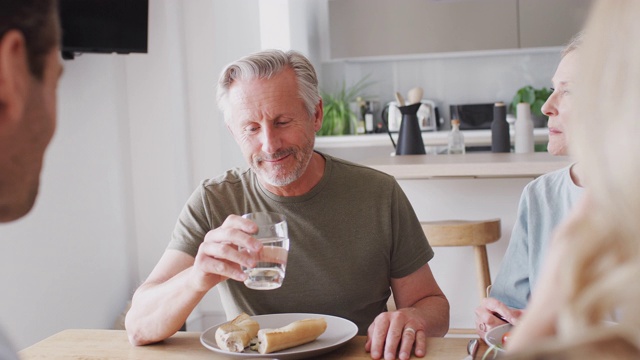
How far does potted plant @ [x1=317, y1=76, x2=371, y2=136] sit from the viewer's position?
19.9 ft

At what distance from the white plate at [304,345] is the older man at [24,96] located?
830mm

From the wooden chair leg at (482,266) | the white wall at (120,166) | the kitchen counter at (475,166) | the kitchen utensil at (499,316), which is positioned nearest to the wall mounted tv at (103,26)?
the white wall at (120,166)

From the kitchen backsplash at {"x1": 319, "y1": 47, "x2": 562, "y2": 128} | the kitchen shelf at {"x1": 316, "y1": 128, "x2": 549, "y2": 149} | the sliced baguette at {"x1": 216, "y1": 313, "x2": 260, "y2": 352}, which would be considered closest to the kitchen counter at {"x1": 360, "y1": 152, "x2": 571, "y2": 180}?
the sliced baguette at {"x1": 216, "y1": 313, "x2": 260, "y2": 352}

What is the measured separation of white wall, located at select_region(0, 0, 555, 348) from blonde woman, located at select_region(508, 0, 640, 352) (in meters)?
2.86

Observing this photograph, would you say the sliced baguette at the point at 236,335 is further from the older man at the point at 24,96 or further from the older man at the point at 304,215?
the older man at the point at 24,96

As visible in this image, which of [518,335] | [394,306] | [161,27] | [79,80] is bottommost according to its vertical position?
[394,306]

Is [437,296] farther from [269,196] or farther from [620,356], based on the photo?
[620,356]

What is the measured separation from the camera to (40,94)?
0.80m

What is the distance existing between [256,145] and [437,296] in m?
0.58

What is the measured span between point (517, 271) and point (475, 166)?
1283mm


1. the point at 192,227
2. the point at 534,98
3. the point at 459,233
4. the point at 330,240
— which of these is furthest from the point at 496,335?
the point at 534,98

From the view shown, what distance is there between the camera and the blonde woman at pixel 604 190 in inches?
23.5

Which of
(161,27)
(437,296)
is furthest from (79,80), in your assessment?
(437,296)

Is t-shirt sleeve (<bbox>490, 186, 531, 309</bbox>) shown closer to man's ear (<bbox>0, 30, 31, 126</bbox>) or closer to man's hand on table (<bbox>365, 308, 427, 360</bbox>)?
man's hand on table (<bbox>365, 308, 427, 360</bbox>)
